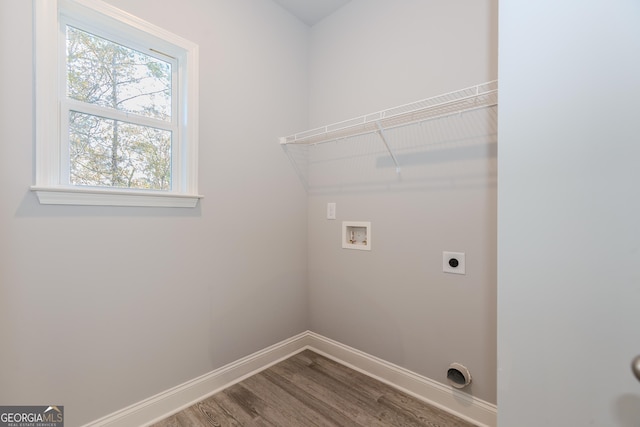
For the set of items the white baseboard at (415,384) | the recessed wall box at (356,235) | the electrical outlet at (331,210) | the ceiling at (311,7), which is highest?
the ceiling at (311,7)

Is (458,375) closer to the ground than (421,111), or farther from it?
closer to the ground

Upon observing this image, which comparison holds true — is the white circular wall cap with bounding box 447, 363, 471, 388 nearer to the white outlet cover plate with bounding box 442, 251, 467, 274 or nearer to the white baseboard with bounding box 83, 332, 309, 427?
the white outlet cover plate with bounding box 442, 251, 467, 274

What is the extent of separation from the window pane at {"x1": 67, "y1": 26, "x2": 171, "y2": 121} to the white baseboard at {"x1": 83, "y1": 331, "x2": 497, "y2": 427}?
1.64 meters

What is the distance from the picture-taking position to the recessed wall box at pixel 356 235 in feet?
6.51

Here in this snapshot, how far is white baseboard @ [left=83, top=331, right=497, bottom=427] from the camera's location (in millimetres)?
1461

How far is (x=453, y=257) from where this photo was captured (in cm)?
159

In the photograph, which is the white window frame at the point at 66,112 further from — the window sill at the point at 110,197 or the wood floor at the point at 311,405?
the wood floor at the point at 311,405

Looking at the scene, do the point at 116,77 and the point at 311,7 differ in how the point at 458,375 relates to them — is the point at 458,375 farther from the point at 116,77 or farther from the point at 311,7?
the point at 311,7

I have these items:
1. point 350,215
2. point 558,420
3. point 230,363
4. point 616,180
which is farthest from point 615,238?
point 230,363

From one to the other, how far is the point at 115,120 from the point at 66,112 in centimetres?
20

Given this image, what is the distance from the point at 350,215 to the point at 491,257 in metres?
0.96

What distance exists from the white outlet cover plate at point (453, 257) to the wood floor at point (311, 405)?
0.83 metres

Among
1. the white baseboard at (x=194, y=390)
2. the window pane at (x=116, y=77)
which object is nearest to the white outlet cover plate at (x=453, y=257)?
the white baseboard at (x=194, y=390)

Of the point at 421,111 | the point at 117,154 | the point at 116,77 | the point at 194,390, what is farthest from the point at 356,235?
the point at 116,77
